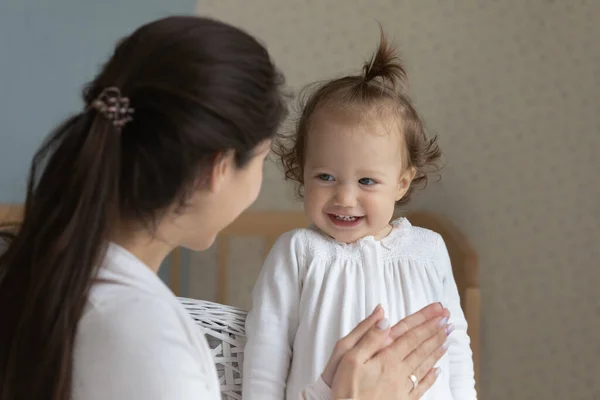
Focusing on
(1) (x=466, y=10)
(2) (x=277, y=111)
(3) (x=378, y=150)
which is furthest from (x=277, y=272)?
(1) (x=466, y=10)

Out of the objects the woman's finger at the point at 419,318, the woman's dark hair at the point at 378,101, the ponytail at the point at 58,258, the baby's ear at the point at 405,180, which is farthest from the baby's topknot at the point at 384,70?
the ponytail at the point at 58,258

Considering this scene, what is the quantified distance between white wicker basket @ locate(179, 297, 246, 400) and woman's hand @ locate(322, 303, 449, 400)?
30cm

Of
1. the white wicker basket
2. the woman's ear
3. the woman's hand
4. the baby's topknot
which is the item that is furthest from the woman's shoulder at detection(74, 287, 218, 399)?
the baby's topknot

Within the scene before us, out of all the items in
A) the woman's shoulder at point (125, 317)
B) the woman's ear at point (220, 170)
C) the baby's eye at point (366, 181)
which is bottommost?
the woman's shoulder at point (125, 317)

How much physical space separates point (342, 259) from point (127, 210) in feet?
1.86

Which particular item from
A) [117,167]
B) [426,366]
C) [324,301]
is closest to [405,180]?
[324,301]

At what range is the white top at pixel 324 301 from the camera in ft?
4.24

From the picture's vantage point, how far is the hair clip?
31.9 inches

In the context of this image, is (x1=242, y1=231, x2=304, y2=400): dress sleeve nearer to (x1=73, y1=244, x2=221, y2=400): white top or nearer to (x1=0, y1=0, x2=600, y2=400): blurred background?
(x1=73, y1=244, x2=221, y2=400): white top

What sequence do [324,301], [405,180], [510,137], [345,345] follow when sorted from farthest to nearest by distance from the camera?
Result: [510,137]
[405,180]
[324,301]
[345,345]

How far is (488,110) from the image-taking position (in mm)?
2178

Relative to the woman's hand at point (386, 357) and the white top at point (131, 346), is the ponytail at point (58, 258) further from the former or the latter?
the woman's hand at point (386, 357)

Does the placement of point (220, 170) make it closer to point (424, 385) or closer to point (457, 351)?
point (424, 385)

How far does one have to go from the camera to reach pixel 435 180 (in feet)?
7.27
